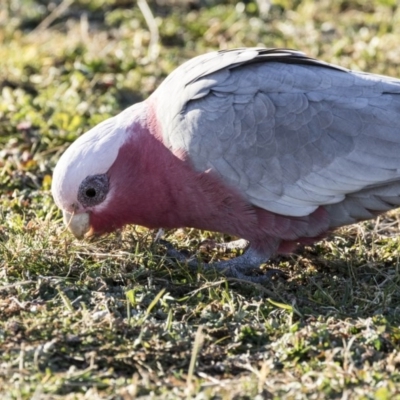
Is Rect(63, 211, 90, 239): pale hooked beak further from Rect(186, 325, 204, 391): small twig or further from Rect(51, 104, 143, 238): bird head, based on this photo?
Rect(186, 325, 204, 391): small twig

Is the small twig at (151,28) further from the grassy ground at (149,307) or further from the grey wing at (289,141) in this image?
the grey wing at (289,141)

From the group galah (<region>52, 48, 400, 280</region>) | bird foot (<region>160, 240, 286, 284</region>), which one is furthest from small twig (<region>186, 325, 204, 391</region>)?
galah (<region>52, 48, 400, 280</region>)

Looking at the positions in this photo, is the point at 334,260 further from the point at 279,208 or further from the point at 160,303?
the point at 160,303

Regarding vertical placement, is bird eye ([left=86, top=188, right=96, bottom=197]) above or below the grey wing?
below

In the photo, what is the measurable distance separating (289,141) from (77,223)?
54.0 inches

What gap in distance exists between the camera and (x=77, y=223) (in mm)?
5012

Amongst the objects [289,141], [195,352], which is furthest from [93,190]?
[195,352]

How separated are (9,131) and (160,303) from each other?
9.14ft

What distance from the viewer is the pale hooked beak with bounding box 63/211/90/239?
16.4ft

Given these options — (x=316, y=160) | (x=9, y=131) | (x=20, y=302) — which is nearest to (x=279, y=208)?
(x=316, y=160)

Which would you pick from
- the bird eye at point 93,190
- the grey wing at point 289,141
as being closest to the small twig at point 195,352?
the grey wing at point 289,141

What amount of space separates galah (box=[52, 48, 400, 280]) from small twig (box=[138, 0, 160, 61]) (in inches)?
120

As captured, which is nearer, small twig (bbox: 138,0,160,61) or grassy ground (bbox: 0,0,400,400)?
grassy ground (bbox: 0,0,400,400)

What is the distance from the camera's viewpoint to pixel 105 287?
15.2 feet
